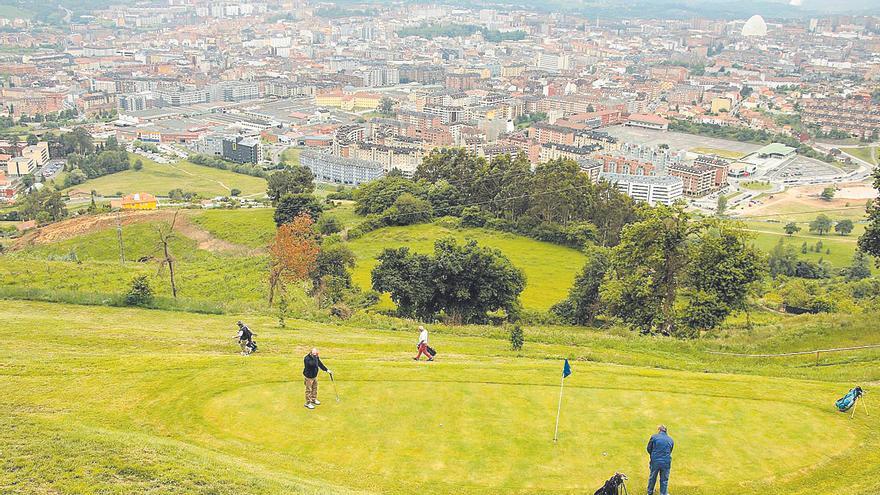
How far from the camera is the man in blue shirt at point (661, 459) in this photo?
33.5 feet

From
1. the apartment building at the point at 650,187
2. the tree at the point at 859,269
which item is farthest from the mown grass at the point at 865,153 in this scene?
the tree at the point at 859,269

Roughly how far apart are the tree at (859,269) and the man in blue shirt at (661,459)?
4848 centimetres

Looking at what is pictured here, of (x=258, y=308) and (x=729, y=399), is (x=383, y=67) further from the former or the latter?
(x=729, y=399)

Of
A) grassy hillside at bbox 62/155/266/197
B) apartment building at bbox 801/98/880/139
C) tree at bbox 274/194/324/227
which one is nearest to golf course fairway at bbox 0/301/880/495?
tree at bbox 274/194/324/227

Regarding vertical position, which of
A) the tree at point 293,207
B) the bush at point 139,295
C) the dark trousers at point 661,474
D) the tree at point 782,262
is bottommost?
the tree at point 782,262

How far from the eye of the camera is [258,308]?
25.7 m

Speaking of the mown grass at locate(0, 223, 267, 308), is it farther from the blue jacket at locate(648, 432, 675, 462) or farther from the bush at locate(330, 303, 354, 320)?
the blue jacket at locate(648, 432, 675, 462)

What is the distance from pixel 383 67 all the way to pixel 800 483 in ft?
571

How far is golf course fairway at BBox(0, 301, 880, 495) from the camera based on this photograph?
10.5 m

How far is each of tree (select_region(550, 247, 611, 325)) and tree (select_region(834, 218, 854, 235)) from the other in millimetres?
51784

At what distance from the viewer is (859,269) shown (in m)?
54.6

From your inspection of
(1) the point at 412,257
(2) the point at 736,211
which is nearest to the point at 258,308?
(1) the point at 412,257

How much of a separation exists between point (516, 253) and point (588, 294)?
16554 millimetres

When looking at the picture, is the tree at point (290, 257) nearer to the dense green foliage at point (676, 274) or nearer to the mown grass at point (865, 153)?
the dense green foliage at point (676, 274)
